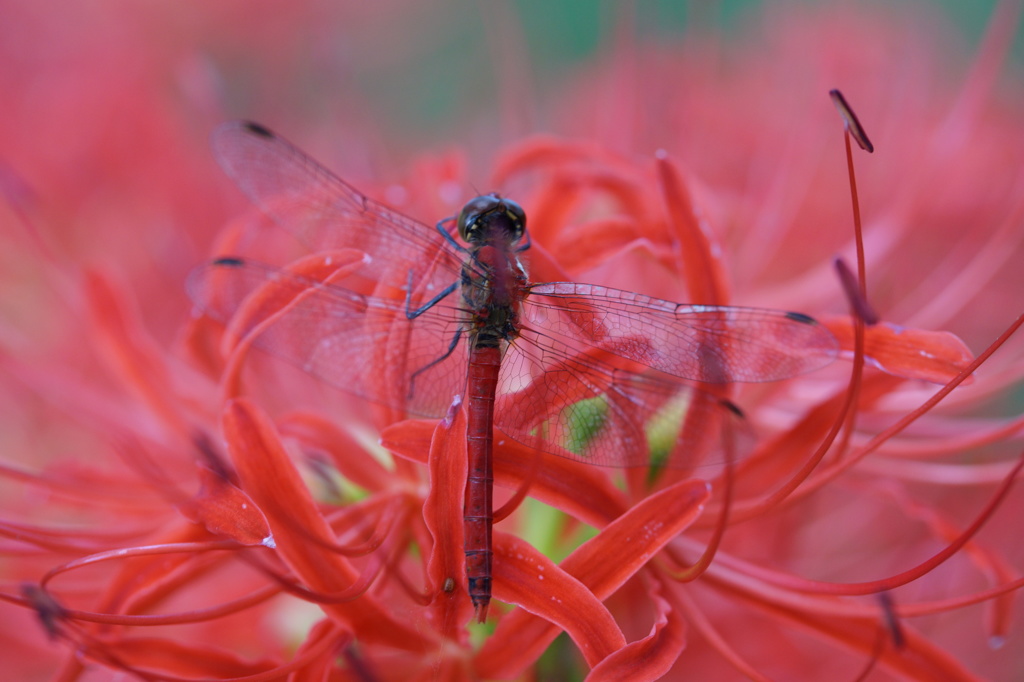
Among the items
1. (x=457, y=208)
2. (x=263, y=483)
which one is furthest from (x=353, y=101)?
(x=263, y=483)

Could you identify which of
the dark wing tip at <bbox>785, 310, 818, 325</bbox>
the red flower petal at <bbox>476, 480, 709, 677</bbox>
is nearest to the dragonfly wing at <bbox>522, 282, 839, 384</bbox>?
the dark wing tip at <bbox>785, 310, 818, 325</bbox>

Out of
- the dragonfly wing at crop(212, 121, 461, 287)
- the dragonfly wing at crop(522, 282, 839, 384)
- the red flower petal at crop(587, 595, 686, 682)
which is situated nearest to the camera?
the red flower petal at crop(587, 595, 686, 682)

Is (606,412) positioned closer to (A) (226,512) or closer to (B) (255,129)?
(A) (226,512)

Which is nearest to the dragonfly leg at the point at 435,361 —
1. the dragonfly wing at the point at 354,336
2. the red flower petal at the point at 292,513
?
the dragonfly wing at the point at 354,336

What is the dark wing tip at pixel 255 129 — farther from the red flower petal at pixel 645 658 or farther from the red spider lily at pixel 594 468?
the red flower petal at pixel 645 658

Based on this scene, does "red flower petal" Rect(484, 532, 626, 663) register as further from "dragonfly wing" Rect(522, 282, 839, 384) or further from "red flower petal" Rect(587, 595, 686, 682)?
"dragonfly wing" Rect(522, 282, 839, 384)

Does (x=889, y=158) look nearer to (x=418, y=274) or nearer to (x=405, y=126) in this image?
(x=418, y=274)
